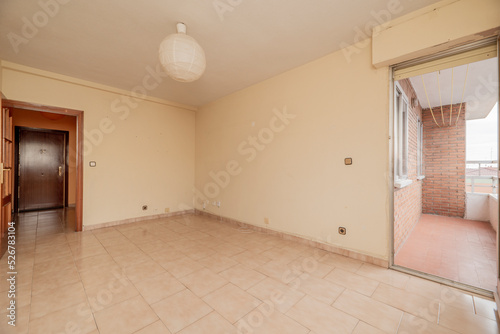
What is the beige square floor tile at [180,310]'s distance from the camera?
5.20 feet

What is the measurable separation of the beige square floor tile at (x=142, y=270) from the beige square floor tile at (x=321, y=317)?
153 cm

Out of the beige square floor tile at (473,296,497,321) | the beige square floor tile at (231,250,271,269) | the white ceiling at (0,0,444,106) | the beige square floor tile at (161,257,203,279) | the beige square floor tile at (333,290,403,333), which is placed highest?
the white ceiling at (0,0,444,106)

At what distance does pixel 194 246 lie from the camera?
3164 mm

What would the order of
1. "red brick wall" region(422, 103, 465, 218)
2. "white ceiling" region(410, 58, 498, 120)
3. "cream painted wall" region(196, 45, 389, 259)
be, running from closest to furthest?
"cream painted wall" region(196, 45, 389, 259) → "white ceiling" region(410, 58, 498, 120) → "red brick wall" region(422, 103, 465, 218)

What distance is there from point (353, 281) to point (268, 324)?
110 centimetres

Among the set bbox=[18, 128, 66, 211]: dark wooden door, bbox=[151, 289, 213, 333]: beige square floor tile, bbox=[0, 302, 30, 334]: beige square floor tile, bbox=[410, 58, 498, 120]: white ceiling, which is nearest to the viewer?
bbox=[0, 302, 30, 334]: beige square floor tile

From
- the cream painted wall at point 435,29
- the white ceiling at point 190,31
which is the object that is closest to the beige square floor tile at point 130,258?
the white ceiling at point 190,31

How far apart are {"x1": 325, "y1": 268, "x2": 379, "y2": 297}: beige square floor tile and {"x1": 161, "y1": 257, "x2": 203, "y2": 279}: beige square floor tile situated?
4.89ft

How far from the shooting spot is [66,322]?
158 cm

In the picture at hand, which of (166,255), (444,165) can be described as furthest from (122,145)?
(444,165)

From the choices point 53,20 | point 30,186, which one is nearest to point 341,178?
point 53,20

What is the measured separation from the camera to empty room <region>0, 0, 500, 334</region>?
1825mm

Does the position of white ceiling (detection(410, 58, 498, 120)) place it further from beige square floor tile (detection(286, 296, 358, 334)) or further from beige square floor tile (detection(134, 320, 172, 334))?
beige square floor tile (detection(134, 320, 172, 334))

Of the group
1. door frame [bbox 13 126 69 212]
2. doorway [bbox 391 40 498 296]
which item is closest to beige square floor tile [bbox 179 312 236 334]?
doorway [bbox 391 40 498 296]
